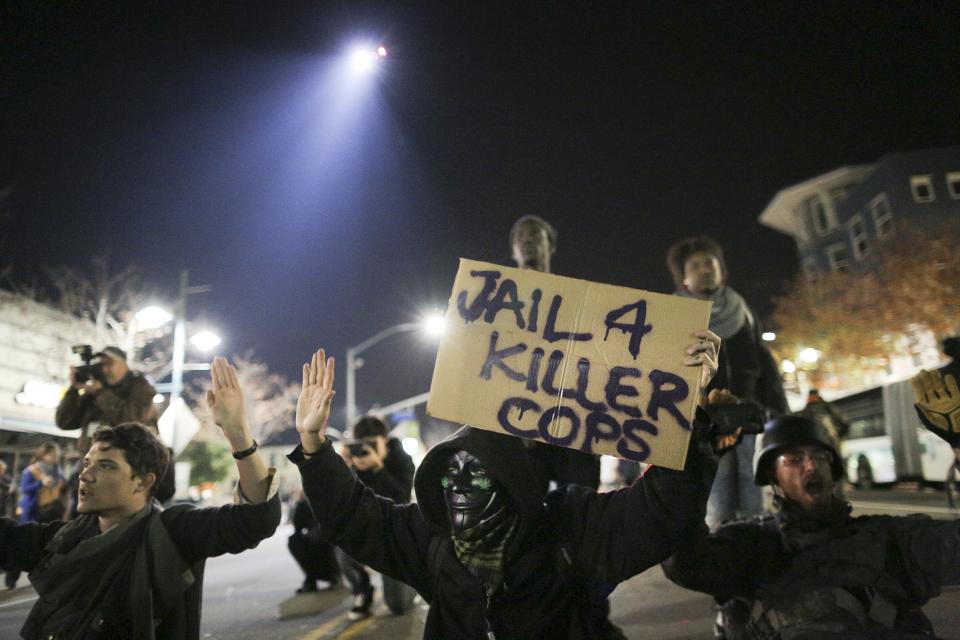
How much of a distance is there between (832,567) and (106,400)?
4415 millimetres

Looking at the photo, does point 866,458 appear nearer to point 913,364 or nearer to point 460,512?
point 913,364

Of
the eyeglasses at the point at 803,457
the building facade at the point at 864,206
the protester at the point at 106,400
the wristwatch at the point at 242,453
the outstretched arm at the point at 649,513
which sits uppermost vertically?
the building facade at the point at 864,206

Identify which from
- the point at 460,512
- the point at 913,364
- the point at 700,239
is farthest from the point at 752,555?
the point at 913,364

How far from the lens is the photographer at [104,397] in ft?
15.1

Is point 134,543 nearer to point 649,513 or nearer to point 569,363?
point 569,363

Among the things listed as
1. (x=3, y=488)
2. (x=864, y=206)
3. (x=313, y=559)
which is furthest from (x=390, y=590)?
(x=864, y=206)

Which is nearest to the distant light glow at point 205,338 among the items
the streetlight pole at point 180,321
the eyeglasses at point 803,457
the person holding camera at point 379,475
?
the streetlight pole at point 180,321

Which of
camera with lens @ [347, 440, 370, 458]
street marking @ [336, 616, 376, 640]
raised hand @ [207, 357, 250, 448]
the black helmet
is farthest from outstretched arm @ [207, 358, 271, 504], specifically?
camera with lens @ [347, 440, 370, 458]

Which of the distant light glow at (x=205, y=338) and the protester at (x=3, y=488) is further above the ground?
the distant light glow at (x=205, y=338)

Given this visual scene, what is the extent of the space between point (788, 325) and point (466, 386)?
40375 millimetres

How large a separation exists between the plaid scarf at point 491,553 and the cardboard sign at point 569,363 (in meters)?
0.33

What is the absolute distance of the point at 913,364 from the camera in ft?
112

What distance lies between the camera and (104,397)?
4.63 m

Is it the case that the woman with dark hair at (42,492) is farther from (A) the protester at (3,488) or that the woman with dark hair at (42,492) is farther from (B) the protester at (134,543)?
(B) the protester at (134,543)
